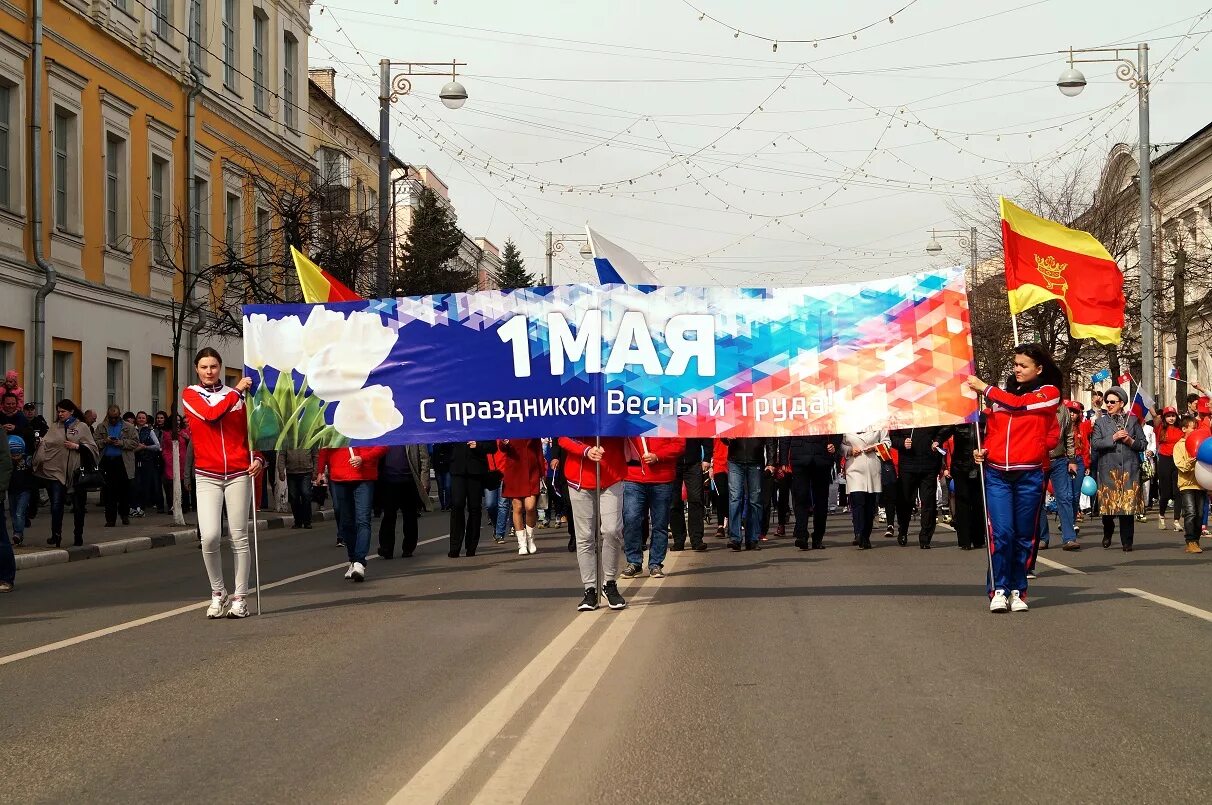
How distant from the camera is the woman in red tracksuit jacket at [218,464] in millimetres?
11000

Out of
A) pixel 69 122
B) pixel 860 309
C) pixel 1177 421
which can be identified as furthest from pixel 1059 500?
pixel 69 122

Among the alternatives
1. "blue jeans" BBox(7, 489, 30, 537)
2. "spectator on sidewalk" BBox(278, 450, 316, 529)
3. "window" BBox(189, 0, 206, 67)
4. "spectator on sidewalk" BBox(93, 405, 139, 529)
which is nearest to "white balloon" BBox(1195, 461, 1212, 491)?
"blue jeans" BBox(7, 489, 30, 537)

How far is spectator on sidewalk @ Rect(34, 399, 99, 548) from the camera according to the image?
1920 centimetres

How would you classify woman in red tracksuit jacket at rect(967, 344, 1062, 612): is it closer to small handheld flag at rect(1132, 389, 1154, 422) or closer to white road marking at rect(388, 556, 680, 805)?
white road marking at rect(388, 556, 680, 805)

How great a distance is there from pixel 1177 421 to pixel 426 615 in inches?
562

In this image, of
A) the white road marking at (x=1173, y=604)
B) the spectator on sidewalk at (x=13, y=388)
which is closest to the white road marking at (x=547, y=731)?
the white road marking at (x=1173, y=604)

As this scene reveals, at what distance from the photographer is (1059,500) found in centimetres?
1725

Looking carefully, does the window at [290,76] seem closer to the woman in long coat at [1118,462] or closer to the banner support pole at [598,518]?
the woman in long coat at [1118,462]

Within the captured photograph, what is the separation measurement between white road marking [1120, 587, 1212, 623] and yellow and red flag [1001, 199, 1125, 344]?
1933 mm

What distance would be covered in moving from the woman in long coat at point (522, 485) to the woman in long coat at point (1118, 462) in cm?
641

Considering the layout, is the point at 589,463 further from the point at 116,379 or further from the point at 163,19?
the point at 163,19

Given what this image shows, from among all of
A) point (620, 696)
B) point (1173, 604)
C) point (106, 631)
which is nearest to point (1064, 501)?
point (1173, 604)

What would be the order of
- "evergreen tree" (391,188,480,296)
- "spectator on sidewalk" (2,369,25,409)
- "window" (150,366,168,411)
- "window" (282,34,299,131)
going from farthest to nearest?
"window" (282,34,299,131) < "evergreen tree" (391,188,480,296) < "window" (150,366,168,411) < "spectator on sidewalk" (2,369,25,409)

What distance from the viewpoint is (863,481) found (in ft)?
61.4
